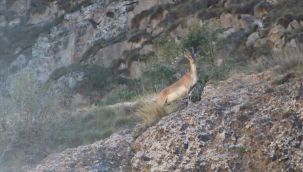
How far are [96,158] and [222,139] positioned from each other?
91.2 inches

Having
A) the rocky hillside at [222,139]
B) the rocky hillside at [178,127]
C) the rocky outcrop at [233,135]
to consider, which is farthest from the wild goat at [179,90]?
the rocky outcrop at [233,135]

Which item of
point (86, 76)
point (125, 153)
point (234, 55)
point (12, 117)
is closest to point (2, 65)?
point (86, 76)

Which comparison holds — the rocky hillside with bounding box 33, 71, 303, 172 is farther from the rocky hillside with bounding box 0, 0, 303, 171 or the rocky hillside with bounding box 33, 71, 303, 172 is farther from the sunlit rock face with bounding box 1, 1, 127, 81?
the sunlit rock face with bounding box 1, 1, 127, 81

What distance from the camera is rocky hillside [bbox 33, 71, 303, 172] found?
9500 mm

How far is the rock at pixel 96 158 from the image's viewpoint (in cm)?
1086

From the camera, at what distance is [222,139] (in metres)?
9.99

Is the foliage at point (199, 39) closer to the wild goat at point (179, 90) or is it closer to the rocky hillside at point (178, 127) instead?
A: the rocky hillside at point (178, 127)

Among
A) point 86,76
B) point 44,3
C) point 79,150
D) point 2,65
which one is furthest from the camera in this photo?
point 44,3

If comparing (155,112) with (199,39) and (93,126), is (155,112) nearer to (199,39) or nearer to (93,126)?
(93,126)

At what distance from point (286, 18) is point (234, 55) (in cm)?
401

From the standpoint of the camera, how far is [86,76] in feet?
152

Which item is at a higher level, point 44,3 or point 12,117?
point 12,117

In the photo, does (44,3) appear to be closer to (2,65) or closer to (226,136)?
(2,65)

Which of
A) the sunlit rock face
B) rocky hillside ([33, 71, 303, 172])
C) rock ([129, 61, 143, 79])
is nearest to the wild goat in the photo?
rocky hillside ([33, 71, 303, 172])
